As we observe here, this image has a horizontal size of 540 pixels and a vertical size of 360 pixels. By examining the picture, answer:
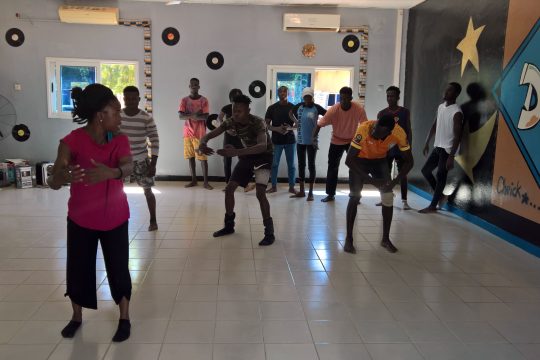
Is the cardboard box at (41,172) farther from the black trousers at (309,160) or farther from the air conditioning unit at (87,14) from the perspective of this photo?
the black trousers at (309,160)

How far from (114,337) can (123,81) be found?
235 inches

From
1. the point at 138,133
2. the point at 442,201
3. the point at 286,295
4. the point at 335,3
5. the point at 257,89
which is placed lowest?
the point at 286,295

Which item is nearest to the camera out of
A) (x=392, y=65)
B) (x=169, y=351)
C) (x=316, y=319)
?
(x=169, y=351)

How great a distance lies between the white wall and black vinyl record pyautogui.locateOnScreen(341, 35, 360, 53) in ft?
0.30

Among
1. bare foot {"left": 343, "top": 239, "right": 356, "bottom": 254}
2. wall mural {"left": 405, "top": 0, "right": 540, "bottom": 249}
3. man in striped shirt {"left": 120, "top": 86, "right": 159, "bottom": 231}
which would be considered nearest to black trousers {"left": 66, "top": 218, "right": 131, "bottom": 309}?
man in striped shirt {"left": 120, "top": 86, "right": 159, "bottom": 231}

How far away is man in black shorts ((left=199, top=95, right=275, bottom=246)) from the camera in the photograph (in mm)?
4094

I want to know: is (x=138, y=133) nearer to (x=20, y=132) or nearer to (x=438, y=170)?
(x=438, y=170)

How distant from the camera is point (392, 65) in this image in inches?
308

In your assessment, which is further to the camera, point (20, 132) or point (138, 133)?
point (20, 132)

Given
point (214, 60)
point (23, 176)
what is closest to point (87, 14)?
point (214, 60)

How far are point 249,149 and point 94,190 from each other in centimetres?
191

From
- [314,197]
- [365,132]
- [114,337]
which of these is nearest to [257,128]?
[365,132]

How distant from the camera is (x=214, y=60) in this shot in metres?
7.62

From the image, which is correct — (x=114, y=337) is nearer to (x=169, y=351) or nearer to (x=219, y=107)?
(x=169, y=351)
